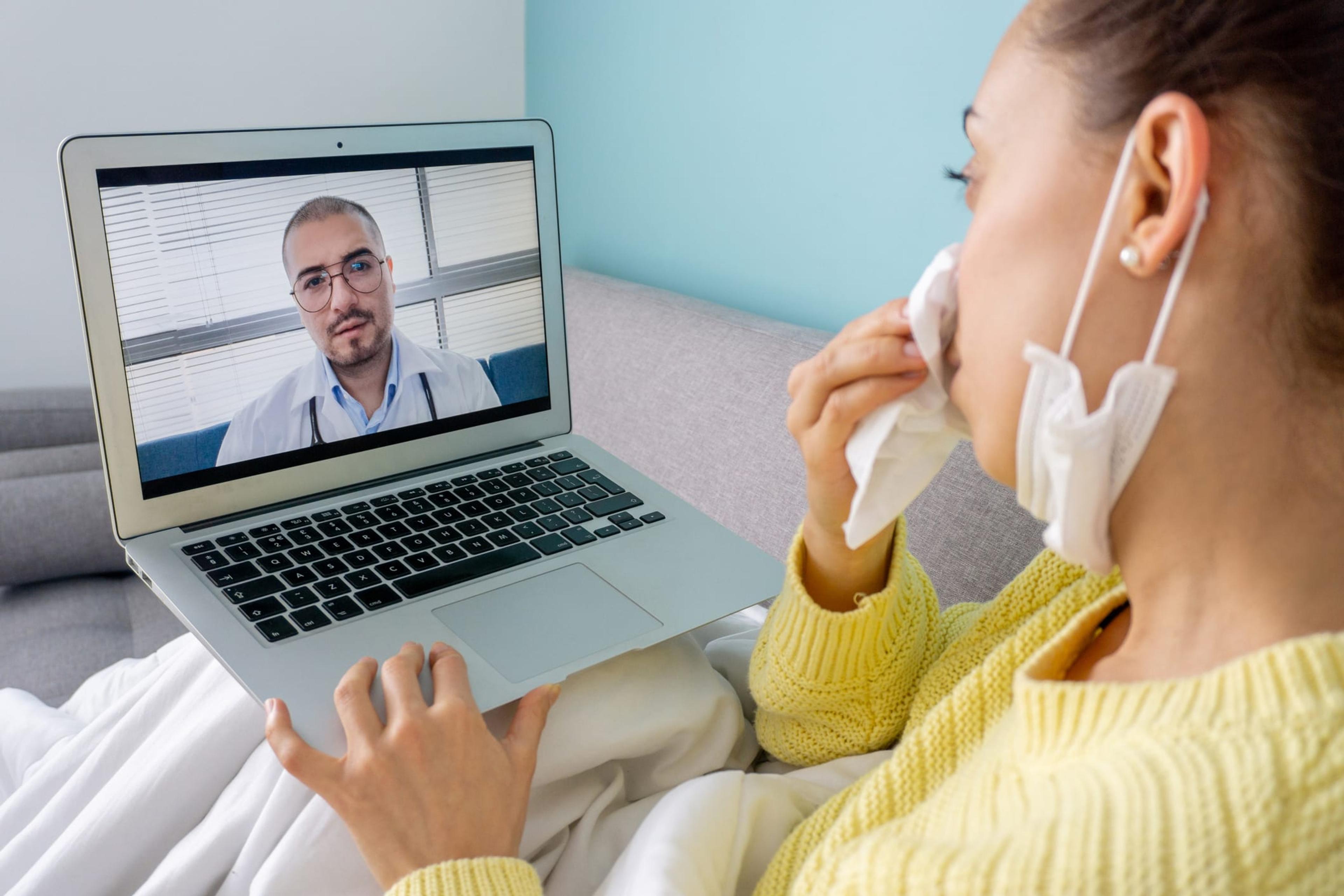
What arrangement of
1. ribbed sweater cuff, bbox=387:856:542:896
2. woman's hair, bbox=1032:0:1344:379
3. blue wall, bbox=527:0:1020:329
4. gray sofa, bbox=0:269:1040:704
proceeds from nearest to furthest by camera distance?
woman's hair, bbox=1032:0:1344:379 → ribbed sweater cuff, bbox=387:856:542:896 → gray sofa, bbox=0:269:1040:704 → blue wall, bbox=527:0:1020:329

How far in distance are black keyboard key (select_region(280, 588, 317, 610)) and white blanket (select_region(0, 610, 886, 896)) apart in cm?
8

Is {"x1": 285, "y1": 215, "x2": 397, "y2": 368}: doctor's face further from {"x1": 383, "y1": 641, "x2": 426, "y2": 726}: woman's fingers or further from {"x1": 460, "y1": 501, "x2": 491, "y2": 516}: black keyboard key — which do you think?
{"x1": 383, "y1": 641, "x2": 426, "y2": 726}: woman's fingers

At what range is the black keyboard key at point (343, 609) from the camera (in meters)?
0.80

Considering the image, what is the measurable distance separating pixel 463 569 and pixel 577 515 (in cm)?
14

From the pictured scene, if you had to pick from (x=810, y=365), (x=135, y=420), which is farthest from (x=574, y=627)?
(x=135, y=420)

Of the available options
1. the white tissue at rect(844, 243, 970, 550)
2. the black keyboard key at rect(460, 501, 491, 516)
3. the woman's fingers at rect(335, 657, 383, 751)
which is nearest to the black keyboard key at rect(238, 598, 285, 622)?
the woman's fingers at rect(335, 657, 383, 751)

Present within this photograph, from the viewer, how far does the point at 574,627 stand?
0.83 m

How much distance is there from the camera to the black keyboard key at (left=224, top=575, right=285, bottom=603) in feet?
2.61

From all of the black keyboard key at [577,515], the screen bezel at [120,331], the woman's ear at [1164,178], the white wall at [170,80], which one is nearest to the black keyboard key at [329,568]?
the screen bezel at [120,331]

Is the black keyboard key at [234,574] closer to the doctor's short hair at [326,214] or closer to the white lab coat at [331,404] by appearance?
the white lab coat at [331,404]

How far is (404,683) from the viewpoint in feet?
2.30

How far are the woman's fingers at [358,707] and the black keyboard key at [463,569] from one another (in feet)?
0.43

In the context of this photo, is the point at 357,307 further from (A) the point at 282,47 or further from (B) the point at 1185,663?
(A) the point at 282,47

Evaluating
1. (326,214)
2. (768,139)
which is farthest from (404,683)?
(768,139)
